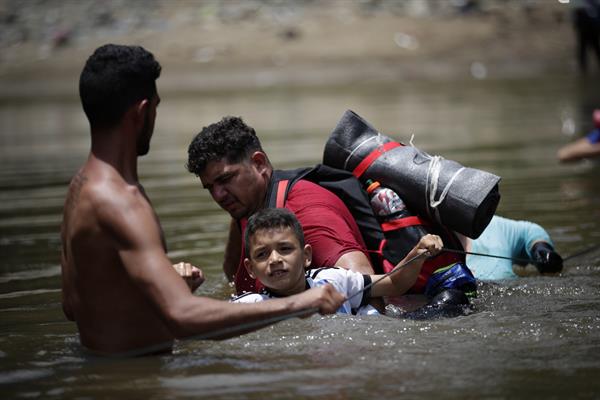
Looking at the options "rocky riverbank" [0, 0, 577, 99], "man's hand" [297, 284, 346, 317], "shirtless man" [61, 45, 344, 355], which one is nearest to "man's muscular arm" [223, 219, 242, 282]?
"shirtless man" [61, 45, 344, 355]

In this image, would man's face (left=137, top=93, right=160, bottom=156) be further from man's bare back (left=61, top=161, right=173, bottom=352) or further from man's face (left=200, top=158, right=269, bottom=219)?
man's face (left=200, top=158, right=269, bottom=219)

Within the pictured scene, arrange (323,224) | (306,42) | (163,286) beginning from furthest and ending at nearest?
(306,42), (323,224), (163,286)

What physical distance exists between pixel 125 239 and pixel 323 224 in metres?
1.61

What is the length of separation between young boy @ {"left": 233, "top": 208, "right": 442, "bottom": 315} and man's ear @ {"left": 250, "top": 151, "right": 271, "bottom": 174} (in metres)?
0.54

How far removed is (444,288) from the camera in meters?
5.82

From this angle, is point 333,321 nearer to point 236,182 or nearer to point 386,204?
point 386,204

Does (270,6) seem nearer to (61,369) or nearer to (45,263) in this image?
(45,263)

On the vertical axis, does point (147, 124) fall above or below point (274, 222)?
above

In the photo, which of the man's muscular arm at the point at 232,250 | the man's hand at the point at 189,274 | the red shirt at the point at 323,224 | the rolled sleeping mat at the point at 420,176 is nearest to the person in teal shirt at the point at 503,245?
the rolled sleeping mat at the point at 420,176

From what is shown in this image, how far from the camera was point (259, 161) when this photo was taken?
19.1 ft

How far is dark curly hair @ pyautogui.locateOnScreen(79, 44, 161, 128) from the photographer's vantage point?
Answer: 4.30m

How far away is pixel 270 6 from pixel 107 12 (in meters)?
5.30

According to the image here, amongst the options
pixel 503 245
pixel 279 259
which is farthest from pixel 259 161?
pixel 503 245

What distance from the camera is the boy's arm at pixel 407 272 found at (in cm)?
522
